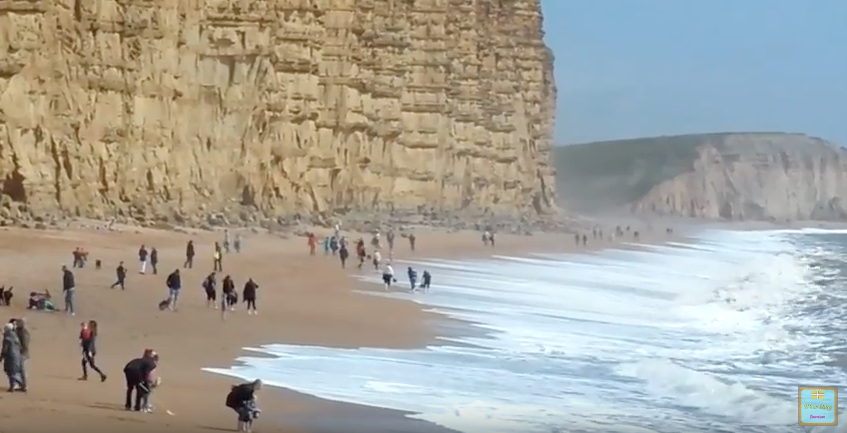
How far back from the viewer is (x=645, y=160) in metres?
177

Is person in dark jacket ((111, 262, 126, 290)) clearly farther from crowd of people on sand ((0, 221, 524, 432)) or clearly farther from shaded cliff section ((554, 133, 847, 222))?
shaded cliff section ((554, 133, 847, 222))

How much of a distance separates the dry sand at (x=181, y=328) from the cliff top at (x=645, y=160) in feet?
407

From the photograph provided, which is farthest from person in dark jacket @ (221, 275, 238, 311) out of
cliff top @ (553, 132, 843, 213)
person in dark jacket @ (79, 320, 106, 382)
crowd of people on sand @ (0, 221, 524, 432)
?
cliff top @ (553, 132, 843, 213)

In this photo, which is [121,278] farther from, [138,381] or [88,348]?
[138,381]

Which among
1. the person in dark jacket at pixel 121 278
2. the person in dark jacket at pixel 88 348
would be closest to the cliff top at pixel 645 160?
the person in dark jacket at pixel 121 278

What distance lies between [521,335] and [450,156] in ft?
123

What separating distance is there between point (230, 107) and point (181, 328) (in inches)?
739

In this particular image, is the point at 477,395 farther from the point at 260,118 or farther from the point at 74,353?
the point at 260,118

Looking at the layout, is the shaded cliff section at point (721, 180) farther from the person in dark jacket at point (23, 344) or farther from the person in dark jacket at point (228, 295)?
the person in dark jacket at point (23, 344)

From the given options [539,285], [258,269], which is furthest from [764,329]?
[258,269]

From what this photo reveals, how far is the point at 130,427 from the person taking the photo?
9016 millimetres

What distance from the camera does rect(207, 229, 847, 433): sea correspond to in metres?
11.2

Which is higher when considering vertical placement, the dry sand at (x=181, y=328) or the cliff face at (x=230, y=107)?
the cliff face at (x=230, y=107)
